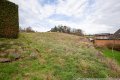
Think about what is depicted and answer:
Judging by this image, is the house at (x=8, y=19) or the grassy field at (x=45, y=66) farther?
the house at (x=8, y=19)

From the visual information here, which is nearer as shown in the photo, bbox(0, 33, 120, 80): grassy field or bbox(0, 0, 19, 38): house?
bbox(0, 33, 120, 80): grassy field

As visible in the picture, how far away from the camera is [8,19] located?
442 inches

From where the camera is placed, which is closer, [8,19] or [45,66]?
[45,66]

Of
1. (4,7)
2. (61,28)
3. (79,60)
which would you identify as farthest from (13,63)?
(61,28)

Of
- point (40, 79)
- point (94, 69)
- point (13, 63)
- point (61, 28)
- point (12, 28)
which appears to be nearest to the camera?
point (40, 79)

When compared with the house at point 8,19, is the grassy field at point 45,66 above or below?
below

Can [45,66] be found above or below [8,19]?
below

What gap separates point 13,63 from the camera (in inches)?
306

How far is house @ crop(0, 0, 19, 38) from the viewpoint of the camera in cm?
1077

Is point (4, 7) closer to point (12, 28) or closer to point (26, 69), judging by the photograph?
point (12, 28)

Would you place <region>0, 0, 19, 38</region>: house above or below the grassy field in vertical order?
above

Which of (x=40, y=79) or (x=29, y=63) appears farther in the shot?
(x=29, y=63)

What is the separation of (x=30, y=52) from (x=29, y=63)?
4.57ft

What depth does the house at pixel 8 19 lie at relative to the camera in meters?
10.8
